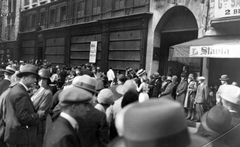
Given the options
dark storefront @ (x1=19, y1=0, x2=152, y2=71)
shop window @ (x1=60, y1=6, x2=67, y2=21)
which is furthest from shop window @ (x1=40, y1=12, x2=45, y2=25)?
shop window @ (x1=60, y1=6, x2=67, y2=21)

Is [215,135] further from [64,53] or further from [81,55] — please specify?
[64,53]

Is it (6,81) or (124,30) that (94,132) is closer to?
(6,81)

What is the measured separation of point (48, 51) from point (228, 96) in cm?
2615

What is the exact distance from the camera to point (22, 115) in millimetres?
3857

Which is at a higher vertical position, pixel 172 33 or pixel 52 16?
pixel 52 16

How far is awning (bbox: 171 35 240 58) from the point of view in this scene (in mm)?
10117

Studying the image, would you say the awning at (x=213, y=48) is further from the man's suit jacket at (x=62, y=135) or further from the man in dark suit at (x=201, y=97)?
the man's suit jacket at (x=62, y=135)

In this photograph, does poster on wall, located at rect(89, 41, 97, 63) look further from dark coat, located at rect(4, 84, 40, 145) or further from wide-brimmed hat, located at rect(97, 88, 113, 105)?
dark coat, located at rect(4, 84, 40, 145)

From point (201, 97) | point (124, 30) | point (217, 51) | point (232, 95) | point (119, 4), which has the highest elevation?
point (119, 4)

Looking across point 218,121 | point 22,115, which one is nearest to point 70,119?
point 218,121

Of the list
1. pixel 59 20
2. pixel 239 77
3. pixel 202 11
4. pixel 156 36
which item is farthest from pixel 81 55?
pixel 239 77

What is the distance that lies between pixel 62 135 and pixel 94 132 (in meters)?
1.41

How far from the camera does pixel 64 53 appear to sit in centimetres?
2467

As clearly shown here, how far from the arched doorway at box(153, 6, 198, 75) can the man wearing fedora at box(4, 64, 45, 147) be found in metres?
11.2
